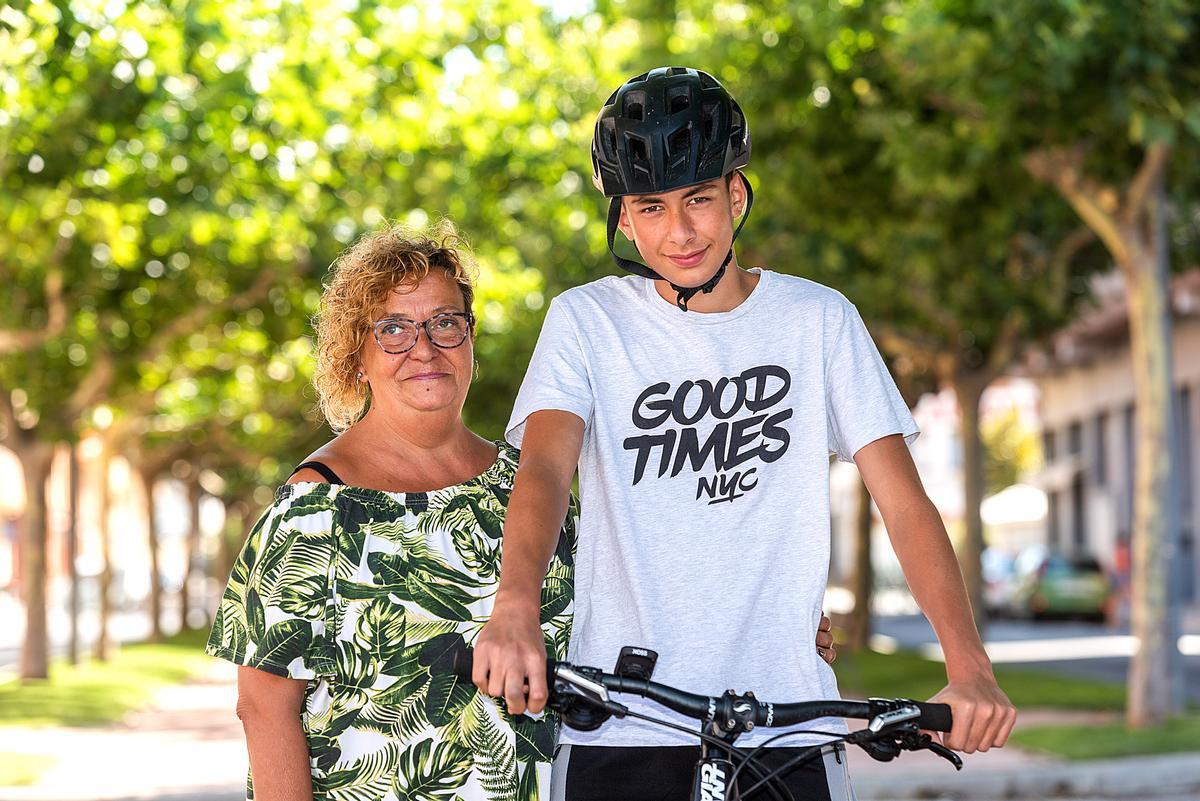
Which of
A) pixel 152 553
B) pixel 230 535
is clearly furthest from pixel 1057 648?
pixel 230 535

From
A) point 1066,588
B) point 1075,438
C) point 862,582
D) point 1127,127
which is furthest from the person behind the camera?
point 1075,438

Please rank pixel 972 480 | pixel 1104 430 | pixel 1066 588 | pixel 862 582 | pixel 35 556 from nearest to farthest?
1. pixel 35 556
2. pixel 972 480
3. pixel 862 582
4. pixel 1066 588
5. pixel 1104 430

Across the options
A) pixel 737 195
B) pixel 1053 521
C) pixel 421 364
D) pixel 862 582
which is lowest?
pixel 1053 521

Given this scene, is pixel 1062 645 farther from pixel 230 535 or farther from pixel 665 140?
pixel 230 535

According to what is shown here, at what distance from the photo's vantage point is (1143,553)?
1345 cm

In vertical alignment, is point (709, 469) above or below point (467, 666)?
above

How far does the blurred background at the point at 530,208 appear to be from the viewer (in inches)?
501

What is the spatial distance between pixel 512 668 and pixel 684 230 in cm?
91

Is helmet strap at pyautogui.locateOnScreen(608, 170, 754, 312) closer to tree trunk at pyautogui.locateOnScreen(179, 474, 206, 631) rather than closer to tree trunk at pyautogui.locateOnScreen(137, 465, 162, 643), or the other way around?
tree trunk at pyautogui.locateOnScreen(137, 465, 162, 643)

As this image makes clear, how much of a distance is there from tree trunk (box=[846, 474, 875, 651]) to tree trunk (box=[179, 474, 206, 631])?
1826 cm

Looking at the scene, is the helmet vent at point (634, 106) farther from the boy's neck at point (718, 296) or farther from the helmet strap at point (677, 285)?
the boy's neck at point (718, 296)

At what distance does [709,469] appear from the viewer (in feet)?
9.91

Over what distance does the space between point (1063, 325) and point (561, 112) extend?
6.71 metres

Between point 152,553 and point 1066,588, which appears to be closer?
point 152,553
